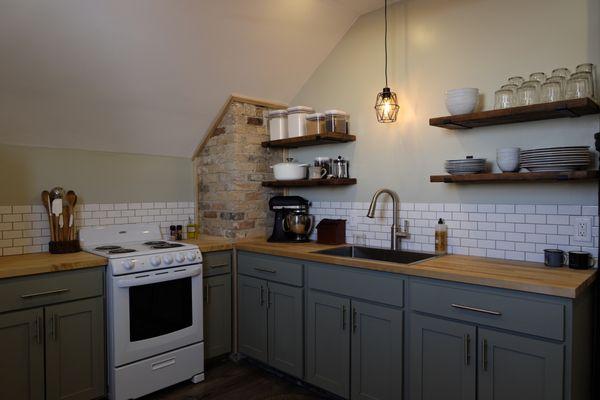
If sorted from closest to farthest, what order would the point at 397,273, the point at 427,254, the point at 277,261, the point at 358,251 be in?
the point at 397,273 < the point at 427,254 < the point at 277,261 < the point at 358,251

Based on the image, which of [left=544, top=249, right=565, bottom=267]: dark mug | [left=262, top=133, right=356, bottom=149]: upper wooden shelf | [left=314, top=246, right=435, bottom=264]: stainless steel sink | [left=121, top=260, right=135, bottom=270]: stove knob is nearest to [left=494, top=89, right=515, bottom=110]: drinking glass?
[left=544, top=249, right=565, bottom=267]: dark mug

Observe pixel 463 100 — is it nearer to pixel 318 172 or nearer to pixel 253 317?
pixel 318 172

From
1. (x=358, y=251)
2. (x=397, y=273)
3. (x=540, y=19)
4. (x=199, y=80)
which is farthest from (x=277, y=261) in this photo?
(x=540, y=19)

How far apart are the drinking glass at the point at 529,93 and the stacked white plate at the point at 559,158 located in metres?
0.28

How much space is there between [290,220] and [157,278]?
1116 mm

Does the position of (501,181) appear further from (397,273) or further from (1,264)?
(1,264)

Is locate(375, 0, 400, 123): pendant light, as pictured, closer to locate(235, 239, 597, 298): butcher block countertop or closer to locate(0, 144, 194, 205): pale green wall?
locate(235, 239, 597, 298): butcher block countertop

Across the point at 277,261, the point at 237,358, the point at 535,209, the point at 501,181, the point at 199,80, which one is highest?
the point at 199,80

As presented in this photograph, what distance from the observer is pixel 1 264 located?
239cm

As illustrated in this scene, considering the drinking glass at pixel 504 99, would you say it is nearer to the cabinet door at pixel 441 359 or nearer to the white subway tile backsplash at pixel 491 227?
the white subway tile backsplash at pixel 491 227

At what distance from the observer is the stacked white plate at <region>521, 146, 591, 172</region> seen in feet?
6.64

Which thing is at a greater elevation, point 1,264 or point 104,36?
point 104,36

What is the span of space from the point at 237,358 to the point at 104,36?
2.40m

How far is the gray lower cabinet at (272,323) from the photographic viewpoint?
109 inches
